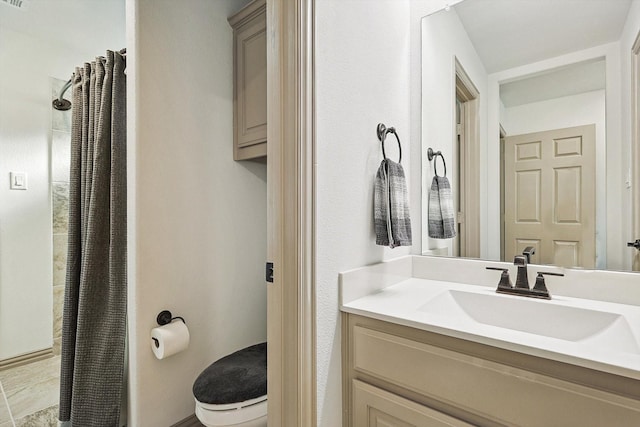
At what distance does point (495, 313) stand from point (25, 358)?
310cm

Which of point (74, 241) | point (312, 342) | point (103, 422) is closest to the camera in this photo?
point (312, 342)

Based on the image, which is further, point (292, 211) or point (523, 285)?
point (523, 285)

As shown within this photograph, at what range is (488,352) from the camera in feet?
2.64

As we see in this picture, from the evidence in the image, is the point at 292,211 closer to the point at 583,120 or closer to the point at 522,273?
the point at 522,273

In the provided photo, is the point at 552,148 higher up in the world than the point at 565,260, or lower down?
higher up

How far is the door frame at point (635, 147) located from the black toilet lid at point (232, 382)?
1.45 metres

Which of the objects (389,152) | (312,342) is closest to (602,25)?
(389,152)

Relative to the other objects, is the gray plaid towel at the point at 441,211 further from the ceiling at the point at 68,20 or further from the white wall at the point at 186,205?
the ceiling at the point at 68,20

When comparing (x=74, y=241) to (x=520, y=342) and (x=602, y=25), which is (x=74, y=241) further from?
(x=602, y=25)

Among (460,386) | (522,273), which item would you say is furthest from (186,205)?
(522,273)

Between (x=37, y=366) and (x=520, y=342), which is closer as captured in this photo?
(x=520, y=342)

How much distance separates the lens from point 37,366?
2.29 metres

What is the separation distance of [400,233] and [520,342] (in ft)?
1.77

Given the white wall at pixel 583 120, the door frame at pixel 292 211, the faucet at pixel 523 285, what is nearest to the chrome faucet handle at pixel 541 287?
the faucet at pixel 523 285
